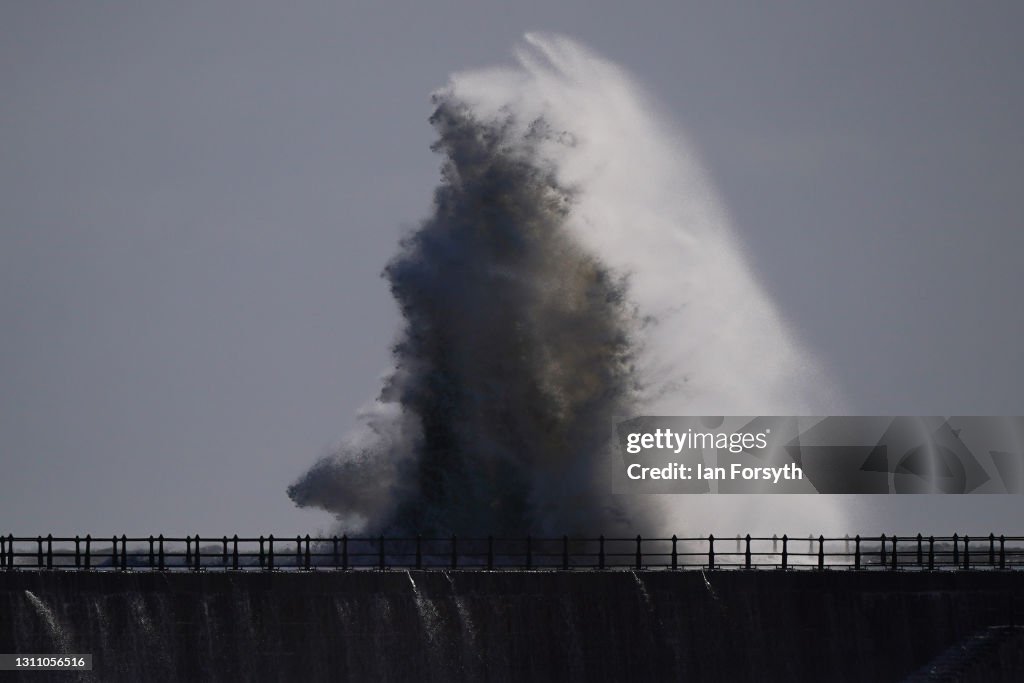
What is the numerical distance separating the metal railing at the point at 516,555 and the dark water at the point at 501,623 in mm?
745

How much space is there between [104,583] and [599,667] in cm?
951

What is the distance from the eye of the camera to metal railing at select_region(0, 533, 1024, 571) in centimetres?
4997

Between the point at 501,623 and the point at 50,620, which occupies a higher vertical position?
the point at 50,620

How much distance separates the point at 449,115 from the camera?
225 feet

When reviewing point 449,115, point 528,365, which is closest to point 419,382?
point 528,365

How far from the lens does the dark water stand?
48.0 meters

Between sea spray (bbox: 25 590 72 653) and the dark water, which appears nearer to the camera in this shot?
sea spray (bbox: 25 590 72 653)

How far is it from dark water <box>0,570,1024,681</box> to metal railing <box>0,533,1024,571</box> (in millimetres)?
745

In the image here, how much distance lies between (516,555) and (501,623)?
52.6 inches

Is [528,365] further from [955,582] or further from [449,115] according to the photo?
[955,582]

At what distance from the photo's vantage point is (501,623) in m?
49.2

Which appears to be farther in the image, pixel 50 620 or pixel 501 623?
pixel 501 623

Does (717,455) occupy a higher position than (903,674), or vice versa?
(717,455)

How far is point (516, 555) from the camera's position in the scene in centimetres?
4947
